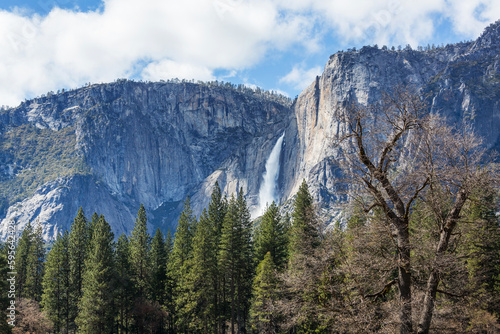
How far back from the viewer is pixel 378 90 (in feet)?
492

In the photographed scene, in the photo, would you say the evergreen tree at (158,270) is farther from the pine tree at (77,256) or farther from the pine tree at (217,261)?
the pine tree at (217,261)

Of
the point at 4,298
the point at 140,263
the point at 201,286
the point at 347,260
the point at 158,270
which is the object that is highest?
the point at 140,263

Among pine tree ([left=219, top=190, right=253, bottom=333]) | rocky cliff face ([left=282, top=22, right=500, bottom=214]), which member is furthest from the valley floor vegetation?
rocky cliff face ([left=282, top=22, right=500, bottom=214])

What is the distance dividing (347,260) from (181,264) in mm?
32085

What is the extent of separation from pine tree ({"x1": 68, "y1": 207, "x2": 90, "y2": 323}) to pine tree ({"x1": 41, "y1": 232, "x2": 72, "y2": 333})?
0.59 metres

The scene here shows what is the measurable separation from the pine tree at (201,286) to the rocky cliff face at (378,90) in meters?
112

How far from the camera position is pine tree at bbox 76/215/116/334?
31.1 metres

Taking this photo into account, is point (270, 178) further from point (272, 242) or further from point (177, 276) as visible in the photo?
point (272, 242)

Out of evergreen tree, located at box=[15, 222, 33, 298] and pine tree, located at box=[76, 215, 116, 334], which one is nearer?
pine tree, located at box=[76, 215, 116, 334]

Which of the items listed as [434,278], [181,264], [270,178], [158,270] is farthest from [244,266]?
[270,178]

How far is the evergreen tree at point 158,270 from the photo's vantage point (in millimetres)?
39688

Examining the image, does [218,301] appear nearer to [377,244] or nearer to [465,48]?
[377,244]

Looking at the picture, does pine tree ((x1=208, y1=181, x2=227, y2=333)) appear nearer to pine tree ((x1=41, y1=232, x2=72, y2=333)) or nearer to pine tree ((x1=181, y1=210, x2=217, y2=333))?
pine tree ((x1=181, y1=210, x2=217, y2=333))

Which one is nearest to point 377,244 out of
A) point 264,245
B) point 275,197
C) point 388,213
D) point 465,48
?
point 388,213
